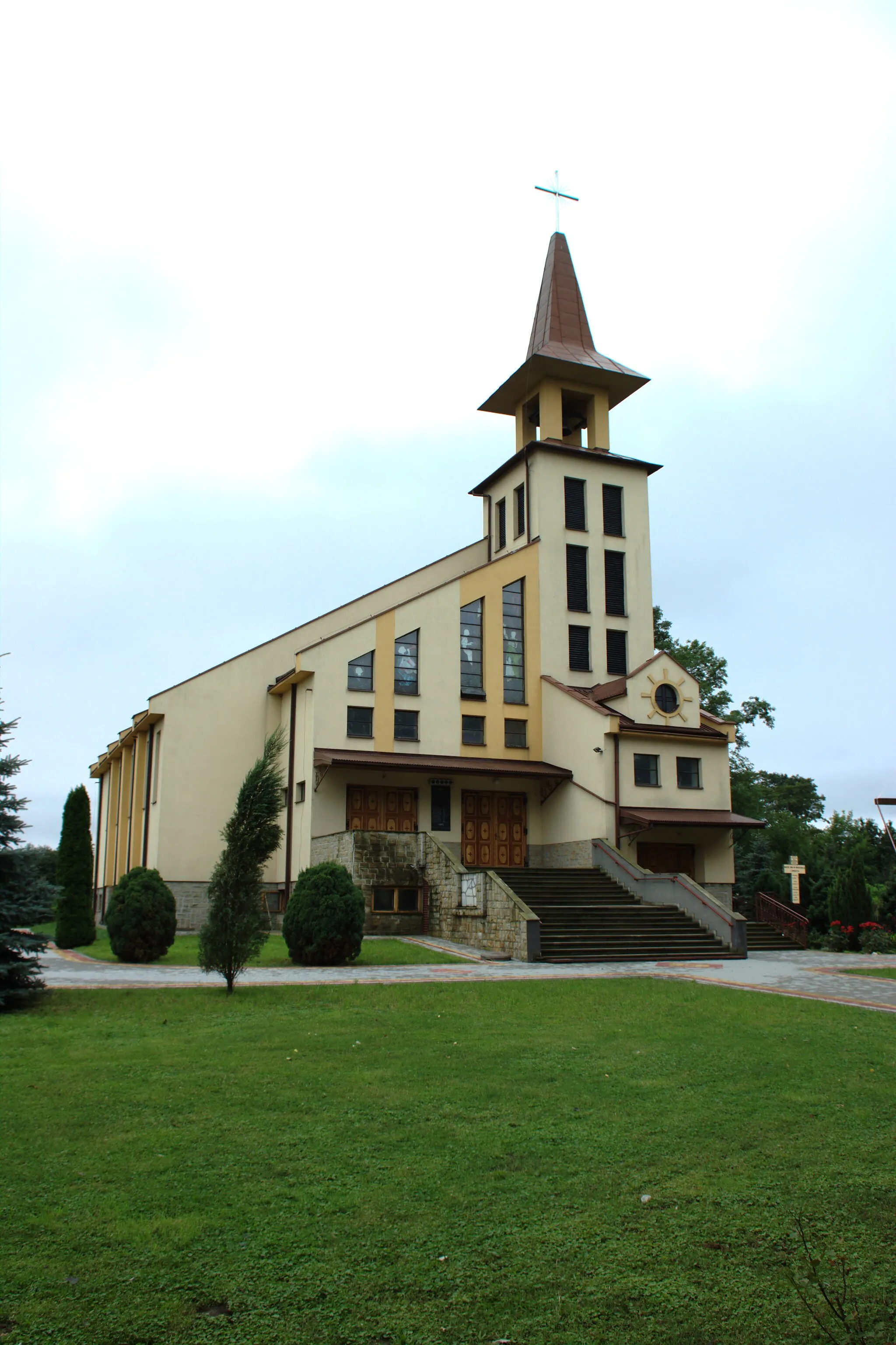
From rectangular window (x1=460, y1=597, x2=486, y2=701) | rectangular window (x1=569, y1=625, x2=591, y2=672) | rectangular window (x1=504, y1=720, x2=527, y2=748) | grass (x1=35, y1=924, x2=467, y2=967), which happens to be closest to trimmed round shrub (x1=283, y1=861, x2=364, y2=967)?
grass (x1=35, y1=924, x2=467, y2=967)

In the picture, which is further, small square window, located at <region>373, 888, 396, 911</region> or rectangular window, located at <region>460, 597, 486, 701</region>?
rectangular window, located at <region>460, 597, 486, 701</region>

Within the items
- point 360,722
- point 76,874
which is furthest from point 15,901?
point 360,722

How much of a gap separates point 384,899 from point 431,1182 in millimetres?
20202

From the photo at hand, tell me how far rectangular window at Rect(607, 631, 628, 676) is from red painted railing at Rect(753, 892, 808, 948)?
822cm

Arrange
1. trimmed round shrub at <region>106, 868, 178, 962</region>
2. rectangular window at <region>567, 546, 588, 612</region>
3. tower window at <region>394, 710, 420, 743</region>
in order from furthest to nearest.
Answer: rectangular window at <region>567, 546, 588, 612</region> < tower window at <region>394, 710, 420, 743</region> < trimmed round shrub at <region>106, 868, 178, 962</region>

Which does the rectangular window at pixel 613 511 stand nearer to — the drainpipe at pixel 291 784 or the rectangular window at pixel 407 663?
the rectangular window at pixel 407 663

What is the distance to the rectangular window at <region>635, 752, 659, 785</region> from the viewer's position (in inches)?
1115

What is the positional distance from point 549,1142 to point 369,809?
22.3m

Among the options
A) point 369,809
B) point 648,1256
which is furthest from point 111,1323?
point 369,809

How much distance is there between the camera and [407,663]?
2945 centimetres

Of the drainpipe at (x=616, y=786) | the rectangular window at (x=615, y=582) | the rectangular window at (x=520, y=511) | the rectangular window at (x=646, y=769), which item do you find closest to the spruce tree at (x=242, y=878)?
the drainpipe at (x=616, y=786)

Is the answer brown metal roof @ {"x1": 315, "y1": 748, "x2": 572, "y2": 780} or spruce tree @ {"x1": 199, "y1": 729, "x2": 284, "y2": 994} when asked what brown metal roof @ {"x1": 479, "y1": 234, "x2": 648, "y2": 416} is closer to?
brown metal roof @ {"x1": 315, "y1": 748, "x2": 572, "y2": 780}

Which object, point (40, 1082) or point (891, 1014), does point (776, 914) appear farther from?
point (40, 1082)

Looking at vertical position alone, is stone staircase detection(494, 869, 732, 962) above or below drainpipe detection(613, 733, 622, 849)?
below
